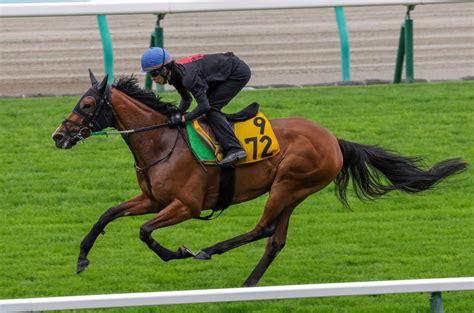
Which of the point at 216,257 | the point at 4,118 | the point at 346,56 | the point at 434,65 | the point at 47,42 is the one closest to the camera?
the point at 216,257

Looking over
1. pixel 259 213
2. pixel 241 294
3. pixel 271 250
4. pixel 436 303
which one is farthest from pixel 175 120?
pixel 436 303

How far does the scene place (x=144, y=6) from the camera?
12.3m

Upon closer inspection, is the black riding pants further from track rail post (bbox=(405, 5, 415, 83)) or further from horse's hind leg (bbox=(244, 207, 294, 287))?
track rail post (bbox=(405, 5, 415, 83))

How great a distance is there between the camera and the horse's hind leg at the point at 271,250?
310 inches

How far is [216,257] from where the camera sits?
862cm

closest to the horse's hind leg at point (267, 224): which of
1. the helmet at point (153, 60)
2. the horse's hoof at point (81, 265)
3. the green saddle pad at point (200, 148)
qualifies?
the green saddle pad at point (200, 148)

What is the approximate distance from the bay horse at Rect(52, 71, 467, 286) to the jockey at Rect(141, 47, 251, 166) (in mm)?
168

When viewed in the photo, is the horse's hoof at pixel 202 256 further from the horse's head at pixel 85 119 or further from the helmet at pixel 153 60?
the helmet at pixel 153 60

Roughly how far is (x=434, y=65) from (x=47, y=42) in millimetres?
4822

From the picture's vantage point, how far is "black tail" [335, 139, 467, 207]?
8.41m

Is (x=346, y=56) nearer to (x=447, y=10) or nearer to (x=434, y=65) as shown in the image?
(x=434, y=65)

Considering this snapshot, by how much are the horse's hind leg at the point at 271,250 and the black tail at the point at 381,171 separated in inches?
22.2

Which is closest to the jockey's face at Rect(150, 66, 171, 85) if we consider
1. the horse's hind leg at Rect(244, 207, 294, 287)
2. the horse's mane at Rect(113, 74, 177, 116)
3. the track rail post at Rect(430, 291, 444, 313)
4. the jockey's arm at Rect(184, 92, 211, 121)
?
the jockey's arm at Rect(184, 92, 211, 121)

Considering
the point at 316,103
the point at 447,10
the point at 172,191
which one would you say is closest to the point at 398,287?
the point at 172,191
